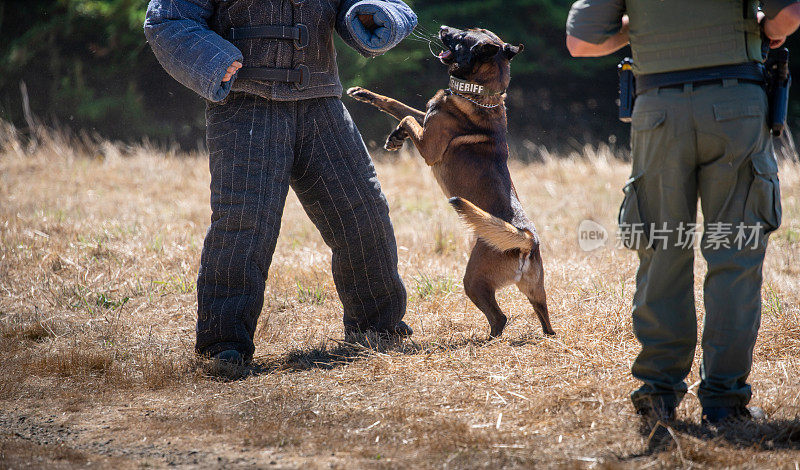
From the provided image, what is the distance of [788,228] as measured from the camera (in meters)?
6.62

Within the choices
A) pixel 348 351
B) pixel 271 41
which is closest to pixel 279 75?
pixel 271 41

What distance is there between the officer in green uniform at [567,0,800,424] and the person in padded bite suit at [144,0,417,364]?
1.55 m

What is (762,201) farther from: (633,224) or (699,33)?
(699,33)

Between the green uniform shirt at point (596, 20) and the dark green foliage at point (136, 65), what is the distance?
7.35 metres

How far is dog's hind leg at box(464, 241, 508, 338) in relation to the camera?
3.98 meters

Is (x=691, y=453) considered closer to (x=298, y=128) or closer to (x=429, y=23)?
(x=298, y=128)

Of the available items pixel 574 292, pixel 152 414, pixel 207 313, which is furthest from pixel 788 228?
pixel 152 414

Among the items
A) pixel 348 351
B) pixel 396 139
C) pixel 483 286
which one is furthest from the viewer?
pixel 396 139

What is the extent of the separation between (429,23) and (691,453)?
880cm

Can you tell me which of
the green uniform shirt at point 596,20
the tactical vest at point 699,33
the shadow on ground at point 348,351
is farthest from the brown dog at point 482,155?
the tactical vest at point 699,33

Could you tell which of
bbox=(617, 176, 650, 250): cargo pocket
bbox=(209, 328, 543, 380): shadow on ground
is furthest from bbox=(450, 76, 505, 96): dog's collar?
bbox=(617, 176, 650, 250): cargo pocket

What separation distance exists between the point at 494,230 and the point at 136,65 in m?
8.53

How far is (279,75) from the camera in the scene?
3707 mm

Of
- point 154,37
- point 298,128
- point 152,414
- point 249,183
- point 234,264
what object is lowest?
point 152,414
